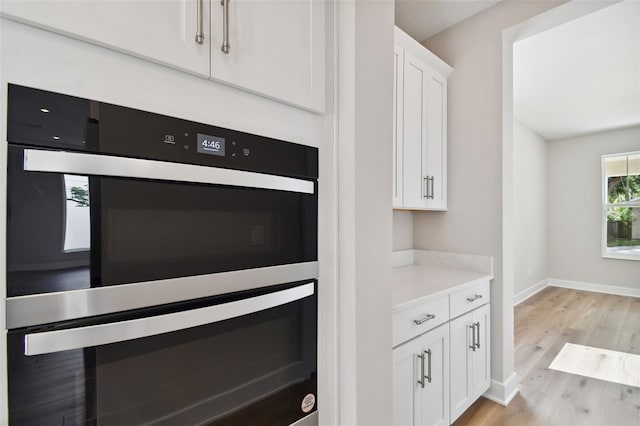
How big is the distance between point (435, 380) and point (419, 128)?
1.57m

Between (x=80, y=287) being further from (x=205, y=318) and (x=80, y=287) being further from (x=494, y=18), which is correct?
(x=494, y=18)

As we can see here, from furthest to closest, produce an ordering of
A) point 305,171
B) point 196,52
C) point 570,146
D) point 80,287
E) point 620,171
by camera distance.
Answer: point 570,146
point 620,171
point 305,171
point 196,52
point 80,287

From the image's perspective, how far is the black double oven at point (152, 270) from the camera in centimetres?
53

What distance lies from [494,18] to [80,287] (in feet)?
9.16

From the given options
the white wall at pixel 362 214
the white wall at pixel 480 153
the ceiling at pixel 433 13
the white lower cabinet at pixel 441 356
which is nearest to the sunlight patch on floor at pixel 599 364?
the white wall at pixel 480 153

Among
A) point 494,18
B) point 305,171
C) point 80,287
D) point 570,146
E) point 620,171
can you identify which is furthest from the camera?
point 570,146

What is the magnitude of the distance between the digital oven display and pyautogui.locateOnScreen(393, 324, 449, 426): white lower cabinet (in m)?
1.17

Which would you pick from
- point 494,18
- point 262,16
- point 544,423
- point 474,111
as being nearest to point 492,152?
point 474,111

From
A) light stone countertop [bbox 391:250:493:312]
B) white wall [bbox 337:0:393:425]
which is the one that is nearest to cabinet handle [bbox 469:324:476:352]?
light stone countertop [bbox 391:250:493:312]

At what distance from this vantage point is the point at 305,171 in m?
0.94

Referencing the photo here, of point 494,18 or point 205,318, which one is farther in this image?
point 494,18

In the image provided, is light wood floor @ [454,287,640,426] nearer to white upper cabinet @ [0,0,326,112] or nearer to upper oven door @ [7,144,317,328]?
upper oven door @ [7,144,317,328]

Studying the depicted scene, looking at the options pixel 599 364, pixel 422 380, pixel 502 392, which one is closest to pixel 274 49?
pixel 422 380

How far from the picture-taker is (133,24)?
0.63 metres
